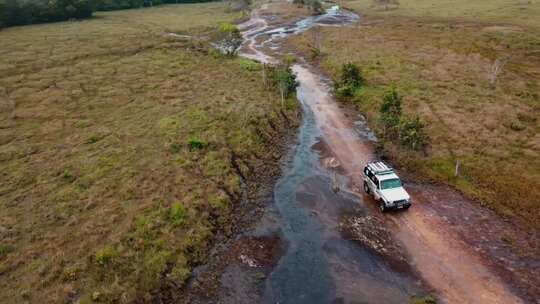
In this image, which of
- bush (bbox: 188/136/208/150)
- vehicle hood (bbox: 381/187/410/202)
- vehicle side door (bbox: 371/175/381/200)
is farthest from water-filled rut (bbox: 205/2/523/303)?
bush (bbox: 188/136/208/150)

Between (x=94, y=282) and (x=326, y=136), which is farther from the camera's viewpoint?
(x=326, y=136)

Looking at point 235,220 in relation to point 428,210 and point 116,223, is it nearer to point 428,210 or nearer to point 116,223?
point 116,223

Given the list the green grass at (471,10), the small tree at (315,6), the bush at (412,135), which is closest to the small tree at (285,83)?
the bush at (412,135)

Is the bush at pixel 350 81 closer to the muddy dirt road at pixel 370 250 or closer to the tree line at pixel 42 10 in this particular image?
the muddy dirt road at pixel 370 250

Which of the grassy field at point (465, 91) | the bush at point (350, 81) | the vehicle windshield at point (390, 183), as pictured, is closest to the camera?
the vehicle windshield at point (390, 183)

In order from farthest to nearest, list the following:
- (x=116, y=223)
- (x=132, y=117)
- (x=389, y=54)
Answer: (x=389, y=54), (x=132, y=117), (x=116, y=223)

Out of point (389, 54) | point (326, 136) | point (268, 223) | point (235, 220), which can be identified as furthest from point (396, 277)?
point (389, 54)

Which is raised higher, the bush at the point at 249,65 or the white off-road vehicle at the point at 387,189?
the bush at the point at 249,65
